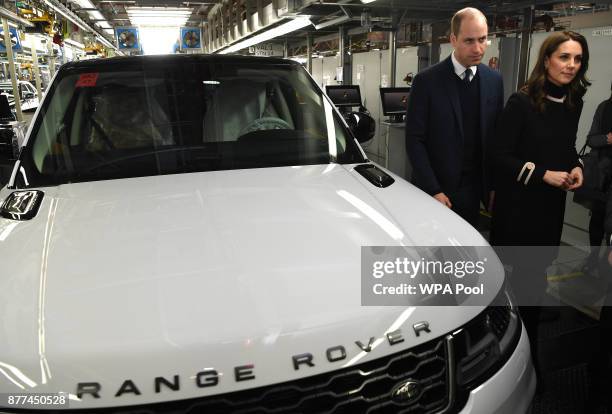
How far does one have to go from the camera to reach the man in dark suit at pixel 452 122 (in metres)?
2.55

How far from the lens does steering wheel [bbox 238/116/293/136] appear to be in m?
2.29

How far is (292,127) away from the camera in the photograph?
2408 mm

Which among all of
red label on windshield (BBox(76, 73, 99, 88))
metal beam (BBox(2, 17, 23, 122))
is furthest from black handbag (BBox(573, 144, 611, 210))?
metal beam (BBox(2, 17, 23, 122))

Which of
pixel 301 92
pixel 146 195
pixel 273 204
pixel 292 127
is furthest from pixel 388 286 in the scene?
pixel 301 92

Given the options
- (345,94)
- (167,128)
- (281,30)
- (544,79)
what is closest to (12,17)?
(281,30)

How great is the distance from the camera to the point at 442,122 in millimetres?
2568

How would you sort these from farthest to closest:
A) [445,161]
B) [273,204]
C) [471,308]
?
[445,161] < [273,204] < [471,308]

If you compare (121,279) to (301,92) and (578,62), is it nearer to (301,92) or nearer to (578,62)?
(301,92)

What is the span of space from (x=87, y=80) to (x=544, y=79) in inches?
85.1

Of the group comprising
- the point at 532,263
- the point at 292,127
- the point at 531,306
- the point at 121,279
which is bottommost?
the point at 531,306

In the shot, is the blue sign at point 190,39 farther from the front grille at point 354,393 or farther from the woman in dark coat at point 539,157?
the front grille at point 354,393

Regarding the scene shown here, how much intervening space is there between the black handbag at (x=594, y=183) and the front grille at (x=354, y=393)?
3.11m

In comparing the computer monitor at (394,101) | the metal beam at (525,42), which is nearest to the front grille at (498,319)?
the metal beam at (525,42)

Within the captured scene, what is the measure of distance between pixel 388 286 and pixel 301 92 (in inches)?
58.4
